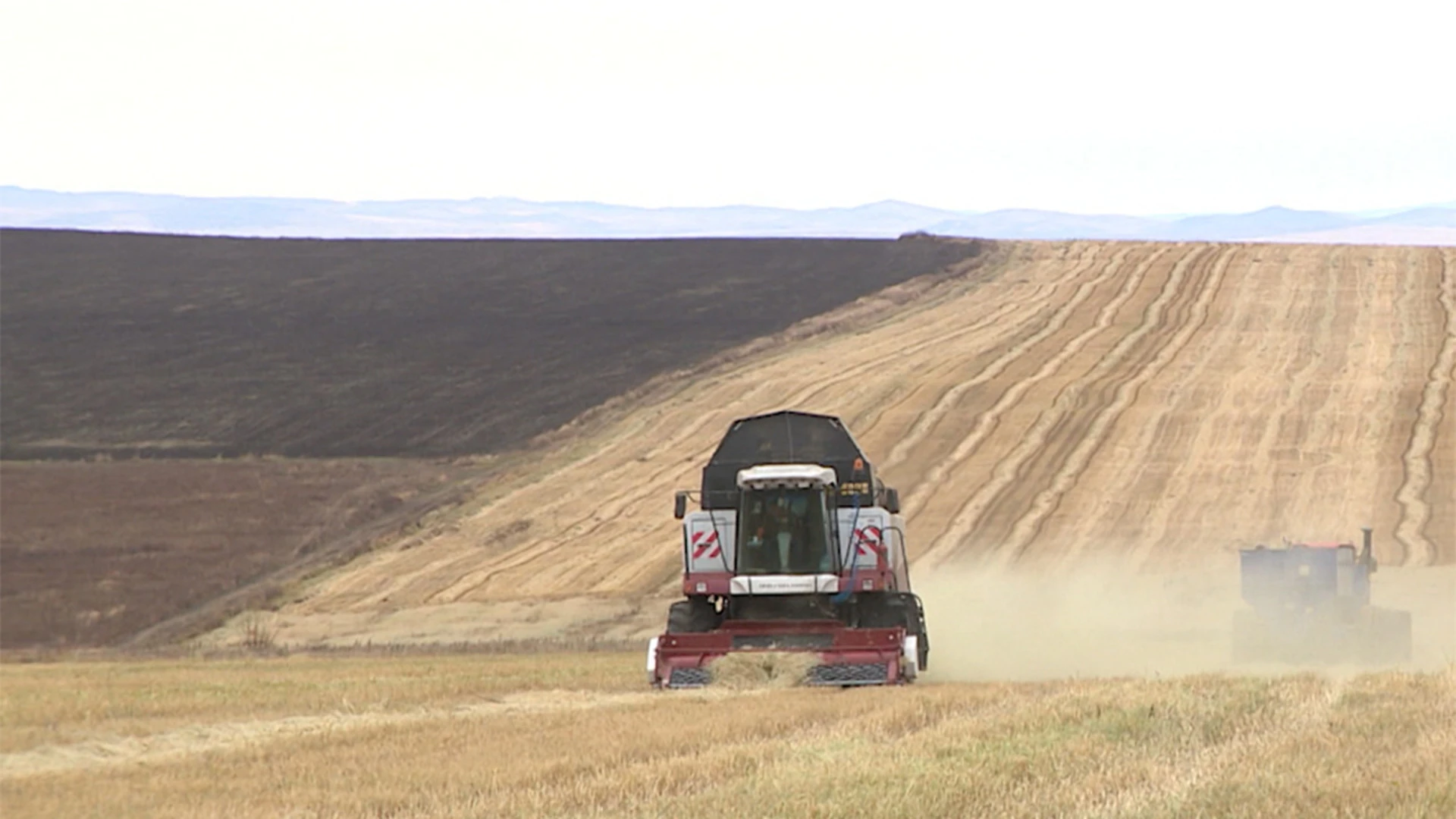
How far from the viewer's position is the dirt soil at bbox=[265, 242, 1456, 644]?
1412 inches

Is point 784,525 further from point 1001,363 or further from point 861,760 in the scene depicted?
point 1001,363

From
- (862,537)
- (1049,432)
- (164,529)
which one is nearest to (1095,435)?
(1049,432)

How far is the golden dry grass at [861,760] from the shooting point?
10.4 m

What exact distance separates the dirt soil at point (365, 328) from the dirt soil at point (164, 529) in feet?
7.70

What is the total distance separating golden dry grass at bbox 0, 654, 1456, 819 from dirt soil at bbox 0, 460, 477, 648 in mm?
15893

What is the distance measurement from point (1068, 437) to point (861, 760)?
106 ft

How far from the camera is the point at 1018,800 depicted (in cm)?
1041

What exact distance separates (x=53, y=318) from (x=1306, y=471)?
137 ft

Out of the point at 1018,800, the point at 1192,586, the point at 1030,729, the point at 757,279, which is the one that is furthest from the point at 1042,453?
the point at 1018,800

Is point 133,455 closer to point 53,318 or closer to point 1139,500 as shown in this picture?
point 53,318

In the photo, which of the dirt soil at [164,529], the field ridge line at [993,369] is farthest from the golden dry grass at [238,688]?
the field ridge line at [993,369]

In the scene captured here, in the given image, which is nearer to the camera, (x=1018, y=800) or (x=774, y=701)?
(x=1018, y=800)

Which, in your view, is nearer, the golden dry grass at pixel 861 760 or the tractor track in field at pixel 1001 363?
the golden dry grass at pixel 861 760

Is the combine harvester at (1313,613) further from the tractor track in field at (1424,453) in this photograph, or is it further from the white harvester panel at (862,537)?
the tractor track in field at (1424,453)
